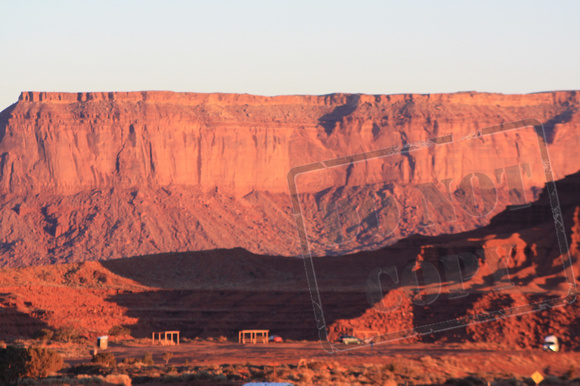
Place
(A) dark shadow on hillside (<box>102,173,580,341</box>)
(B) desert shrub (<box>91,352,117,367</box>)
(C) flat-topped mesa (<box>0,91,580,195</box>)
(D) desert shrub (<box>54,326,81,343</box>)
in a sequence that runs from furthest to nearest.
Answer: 1. (C) flat-topped mesa (<box>0,91,580,195</box>)
2. (D) desert shrub (<box>54,326,81,343</box>)
3. (A) dark shadow on hillside (<box>102,173,580,341</box>)
4. (B) desert shrub (<box>91,352,117,367</box>)

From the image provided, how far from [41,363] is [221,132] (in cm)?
14112

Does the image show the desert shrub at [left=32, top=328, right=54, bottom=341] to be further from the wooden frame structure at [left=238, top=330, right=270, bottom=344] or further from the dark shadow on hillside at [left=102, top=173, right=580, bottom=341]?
the wooden frame structure at [left=238, top=330, right=270, bottom=344]

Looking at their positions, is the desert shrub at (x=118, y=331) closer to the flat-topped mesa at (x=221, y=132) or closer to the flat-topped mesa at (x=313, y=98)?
the flat-topped mesa at (x=221, y=132)

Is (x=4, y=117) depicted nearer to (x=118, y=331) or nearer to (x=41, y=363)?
(x=118, y=331)

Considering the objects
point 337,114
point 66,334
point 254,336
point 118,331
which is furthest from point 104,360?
point 337,114

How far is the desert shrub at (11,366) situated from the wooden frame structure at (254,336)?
25893mm

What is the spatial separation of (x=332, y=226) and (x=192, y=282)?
2407 inches

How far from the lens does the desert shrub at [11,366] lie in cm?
3372

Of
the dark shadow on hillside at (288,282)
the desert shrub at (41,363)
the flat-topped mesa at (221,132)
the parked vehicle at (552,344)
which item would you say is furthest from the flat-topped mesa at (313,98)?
the parked vehicle at (552,344)

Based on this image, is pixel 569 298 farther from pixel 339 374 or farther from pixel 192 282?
pixel 192 282

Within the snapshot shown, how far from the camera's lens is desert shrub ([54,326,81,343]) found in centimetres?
6094

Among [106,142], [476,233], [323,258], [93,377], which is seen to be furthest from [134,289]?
[106,142]

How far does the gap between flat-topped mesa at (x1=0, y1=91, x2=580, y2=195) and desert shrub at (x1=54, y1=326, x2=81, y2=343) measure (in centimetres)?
9999

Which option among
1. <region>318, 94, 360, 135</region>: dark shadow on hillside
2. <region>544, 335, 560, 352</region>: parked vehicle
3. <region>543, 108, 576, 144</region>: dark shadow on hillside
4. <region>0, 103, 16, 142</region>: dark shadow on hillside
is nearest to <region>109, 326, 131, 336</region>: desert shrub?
<region>544, 335, 560, 352</region>: parked vehicle
